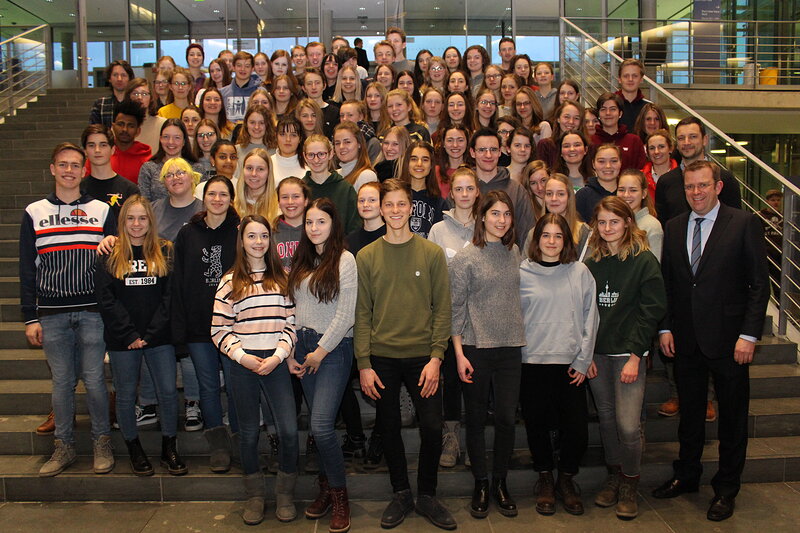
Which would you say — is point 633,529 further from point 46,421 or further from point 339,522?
point 46,421

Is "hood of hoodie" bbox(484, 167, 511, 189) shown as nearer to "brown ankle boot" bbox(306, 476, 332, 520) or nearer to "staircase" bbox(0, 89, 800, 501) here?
"staircase" bbox(0, 89, 800, 501)

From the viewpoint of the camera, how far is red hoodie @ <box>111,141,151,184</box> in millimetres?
5121

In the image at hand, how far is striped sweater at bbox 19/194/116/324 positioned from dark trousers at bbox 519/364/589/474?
2.74 metres

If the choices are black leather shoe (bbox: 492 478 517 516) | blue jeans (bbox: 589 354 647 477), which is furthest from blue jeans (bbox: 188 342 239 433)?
blue jeans (bbox: 589 354 647 477)

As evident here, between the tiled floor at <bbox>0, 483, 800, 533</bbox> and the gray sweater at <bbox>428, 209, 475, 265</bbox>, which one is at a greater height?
the gray sweater at <bbox>428, 209, 475, 265</bbox>

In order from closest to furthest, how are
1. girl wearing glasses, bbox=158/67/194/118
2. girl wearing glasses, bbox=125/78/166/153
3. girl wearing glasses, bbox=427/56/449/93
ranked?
girl wearing glasses, bbox=125/78/166/153, girl wearing glasses, bbox=158/67/194/118, girl wearing glasses, bbox=427/56/449/93

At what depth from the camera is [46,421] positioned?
4.24 metres

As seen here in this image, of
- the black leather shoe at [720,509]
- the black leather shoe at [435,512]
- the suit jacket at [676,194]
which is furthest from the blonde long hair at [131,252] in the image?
the black leather shoe at [720,509]

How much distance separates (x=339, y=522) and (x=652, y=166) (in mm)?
3623

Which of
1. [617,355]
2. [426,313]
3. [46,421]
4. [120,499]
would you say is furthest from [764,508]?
[46,421]

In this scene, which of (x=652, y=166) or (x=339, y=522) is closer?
(x=339, y=522)

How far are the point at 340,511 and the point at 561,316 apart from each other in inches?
65.0

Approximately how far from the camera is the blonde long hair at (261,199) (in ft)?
13.9

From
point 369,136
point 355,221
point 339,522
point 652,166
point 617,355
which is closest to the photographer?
point 339,522
